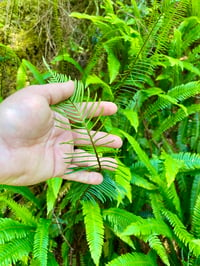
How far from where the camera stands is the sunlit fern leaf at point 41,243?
82.7 inches

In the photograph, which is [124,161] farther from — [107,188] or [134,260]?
[134,260]

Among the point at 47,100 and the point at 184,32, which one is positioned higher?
the point at 184,32

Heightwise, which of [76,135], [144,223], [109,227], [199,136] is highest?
[76,135]

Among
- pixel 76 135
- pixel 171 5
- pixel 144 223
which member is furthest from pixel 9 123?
pixel 171 5

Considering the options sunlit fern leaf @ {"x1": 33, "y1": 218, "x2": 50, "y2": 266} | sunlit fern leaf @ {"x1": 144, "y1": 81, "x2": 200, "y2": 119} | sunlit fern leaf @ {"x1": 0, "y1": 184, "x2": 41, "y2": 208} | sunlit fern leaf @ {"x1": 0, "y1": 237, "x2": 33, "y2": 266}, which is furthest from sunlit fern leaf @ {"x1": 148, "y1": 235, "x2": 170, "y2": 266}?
sunlit fern leaf @ {"x1": 144, "y1": 81, "x2": 200, "y2": 119}

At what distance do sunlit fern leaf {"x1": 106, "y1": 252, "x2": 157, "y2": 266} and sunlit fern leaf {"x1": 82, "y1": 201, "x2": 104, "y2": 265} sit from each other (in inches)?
5.2

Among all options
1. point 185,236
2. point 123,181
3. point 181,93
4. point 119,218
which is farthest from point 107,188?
point 181,93

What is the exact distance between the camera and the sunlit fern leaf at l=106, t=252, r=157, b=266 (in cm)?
209

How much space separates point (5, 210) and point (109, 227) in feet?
3.40

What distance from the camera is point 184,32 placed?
310 centimetres

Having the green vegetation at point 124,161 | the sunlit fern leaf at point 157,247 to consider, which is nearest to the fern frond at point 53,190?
the green vegetation at point 124,161

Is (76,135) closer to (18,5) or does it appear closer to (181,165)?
(181,165)

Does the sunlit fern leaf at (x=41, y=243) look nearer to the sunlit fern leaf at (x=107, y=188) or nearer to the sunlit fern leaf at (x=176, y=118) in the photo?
the sunlit fern leaf at (x=107, y=188)

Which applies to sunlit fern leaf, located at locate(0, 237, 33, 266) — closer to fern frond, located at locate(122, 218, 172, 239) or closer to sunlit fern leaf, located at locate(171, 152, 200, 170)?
fern frond, located at locate(122, 218, 172, 239)
